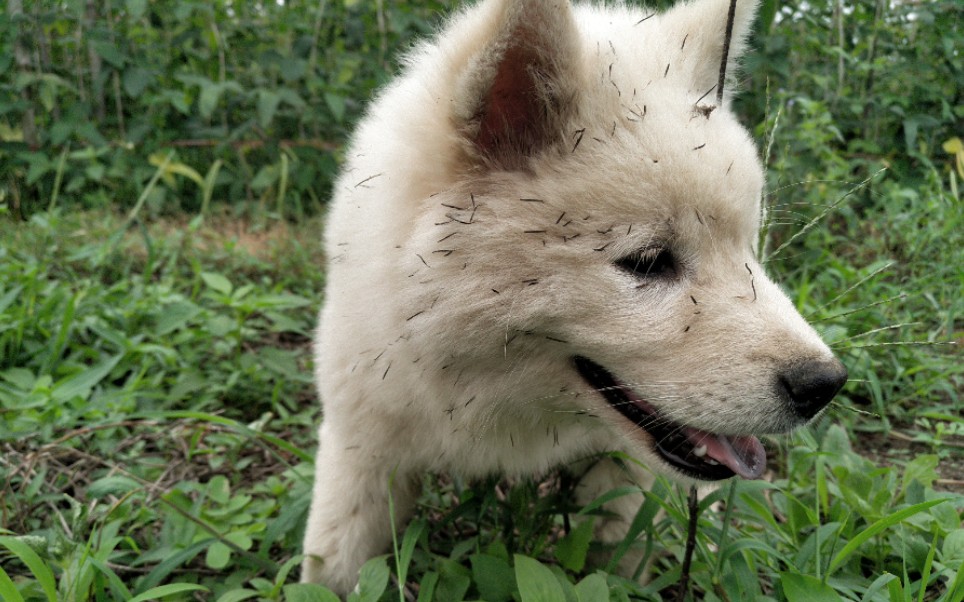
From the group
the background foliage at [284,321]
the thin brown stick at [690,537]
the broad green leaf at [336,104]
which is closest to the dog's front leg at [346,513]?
the background foliage at [284,321]

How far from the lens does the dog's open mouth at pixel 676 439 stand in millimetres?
1671

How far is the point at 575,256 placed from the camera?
152 centimetres

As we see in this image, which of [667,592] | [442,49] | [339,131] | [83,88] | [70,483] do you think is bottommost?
[667,592]

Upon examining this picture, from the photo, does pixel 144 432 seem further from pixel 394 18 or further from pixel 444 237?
pixel 394 18

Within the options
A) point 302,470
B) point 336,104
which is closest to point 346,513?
point 302,470

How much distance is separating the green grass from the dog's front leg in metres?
0.12

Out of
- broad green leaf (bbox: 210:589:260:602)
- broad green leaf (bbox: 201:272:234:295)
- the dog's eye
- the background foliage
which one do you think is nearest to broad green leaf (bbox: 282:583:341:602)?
the background foliage

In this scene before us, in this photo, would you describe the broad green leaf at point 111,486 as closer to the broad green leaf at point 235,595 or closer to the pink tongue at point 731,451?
the broad green leaf at point 235,595

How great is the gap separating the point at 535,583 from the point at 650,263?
743mm

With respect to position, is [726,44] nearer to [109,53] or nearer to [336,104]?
[336,104]

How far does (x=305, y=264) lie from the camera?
4.16m

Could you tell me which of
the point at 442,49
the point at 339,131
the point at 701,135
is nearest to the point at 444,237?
the point at 442,49

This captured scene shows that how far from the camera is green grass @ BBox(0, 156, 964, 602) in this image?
180cm

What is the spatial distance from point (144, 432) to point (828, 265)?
3346 millimetres
